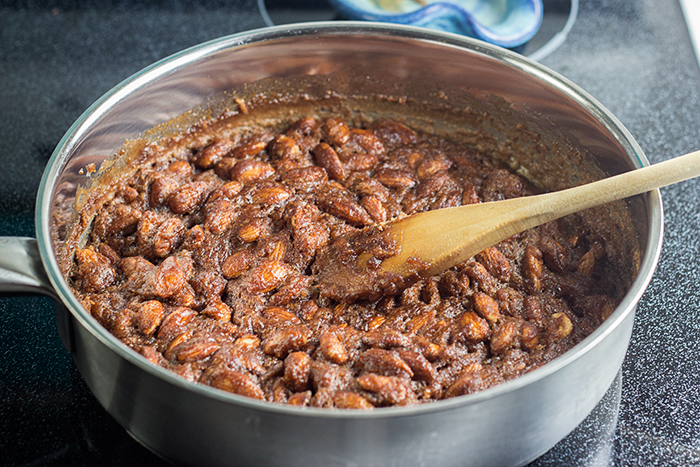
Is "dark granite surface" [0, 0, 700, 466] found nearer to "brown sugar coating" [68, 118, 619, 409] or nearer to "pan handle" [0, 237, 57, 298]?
"brown sugar coating" [68, 118, 619, 409]

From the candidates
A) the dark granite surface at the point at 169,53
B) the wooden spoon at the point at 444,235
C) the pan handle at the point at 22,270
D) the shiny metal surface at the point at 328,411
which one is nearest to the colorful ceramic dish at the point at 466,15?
the dark granite surface at the point at 169,53

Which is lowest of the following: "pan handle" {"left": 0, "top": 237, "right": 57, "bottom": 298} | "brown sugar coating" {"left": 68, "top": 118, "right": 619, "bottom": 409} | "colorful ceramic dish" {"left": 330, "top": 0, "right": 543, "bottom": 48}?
"brown sugar coating" {"left": 68, "top": 118, "right": 619, "bottom": 409}

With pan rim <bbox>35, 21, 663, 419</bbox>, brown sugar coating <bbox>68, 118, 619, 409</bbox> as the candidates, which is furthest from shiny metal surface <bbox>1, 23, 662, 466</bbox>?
brown sugar coating <bbox>68, 118, 619, 409</bbox>

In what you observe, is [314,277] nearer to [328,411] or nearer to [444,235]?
[444,235]

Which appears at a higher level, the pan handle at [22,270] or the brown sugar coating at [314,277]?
the pan handle at [22,270]

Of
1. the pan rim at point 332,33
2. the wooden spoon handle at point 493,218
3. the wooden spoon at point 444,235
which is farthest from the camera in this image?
the wooden spoon at point 444,235

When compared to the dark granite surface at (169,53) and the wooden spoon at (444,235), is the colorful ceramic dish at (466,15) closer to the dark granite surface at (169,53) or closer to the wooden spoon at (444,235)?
the dark granite surface at (169,53)
